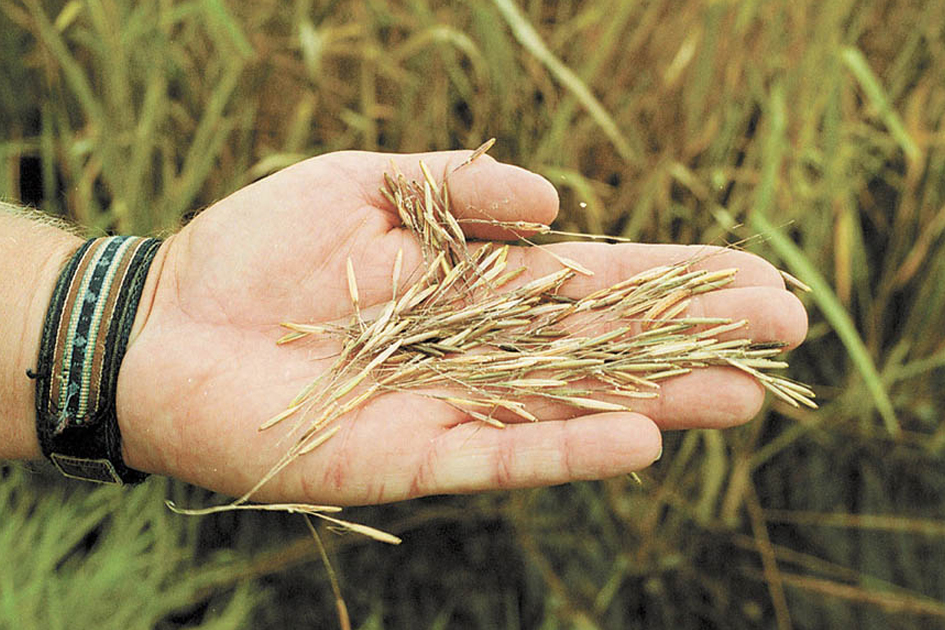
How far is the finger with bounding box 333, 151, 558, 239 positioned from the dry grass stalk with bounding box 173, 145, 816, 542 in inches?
0.7

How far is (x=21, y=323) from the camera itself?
1.16 metres

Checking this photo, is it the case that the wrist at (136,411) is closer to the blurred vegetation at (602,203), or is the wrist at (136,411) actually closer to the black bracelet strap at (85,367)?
the black bracelet strap at (85,367)

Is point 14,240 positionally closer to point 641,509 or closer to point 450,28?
point 450,28

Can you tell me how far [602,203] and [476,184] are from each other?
46 cm

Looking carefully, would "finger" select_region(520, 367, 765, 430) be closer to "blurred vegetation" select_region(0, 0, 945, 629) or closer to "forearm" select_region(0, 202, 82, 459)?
"blurred vegetation" select_region(0, 0, 945, 629)

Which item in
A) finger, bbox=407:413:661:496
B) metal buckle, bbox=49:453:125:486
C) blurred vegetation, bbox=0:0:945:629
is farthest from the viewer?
blurred vegetation, bbox=0:0:945:629

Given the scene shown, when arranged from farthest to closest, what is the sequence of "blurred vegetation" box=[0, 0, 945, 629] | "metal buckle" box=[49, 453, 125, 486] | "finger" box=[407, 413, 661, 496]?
1. "blurred vegetation" box=[0, 0, 945, 629]
2. "metal buckle" box=[49, 453, 125, 486]
3. "finger" box=[407, 413, 661, 496]

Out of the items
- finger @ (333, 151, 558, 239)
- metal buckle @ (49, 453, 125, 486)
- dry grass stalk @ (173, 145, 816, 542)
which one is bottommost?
metal buckle @ (49, 453, 125, 486)

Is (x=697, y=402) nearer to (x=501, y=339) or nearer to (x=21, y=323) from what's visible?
(x=501, y=339)

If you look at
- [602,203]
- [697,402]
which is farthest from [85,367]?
[602,203]

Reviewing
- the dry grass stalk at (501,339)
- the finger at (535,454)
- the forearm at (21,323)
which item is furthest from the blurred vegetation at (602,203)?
the finger at (535,454)

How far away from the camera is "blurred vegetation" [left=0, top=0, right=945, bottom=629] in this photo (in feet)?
4.88

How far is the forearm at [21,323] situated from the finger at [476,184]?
49 centimetres

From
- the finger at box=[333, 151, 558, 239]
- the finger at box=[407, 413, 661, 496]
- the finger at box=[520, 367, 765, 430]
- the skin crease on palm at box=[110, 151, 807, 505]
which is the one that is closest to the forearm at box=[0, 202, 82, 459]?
the skin crease on palm at box=[110, 151, 807, 505]
